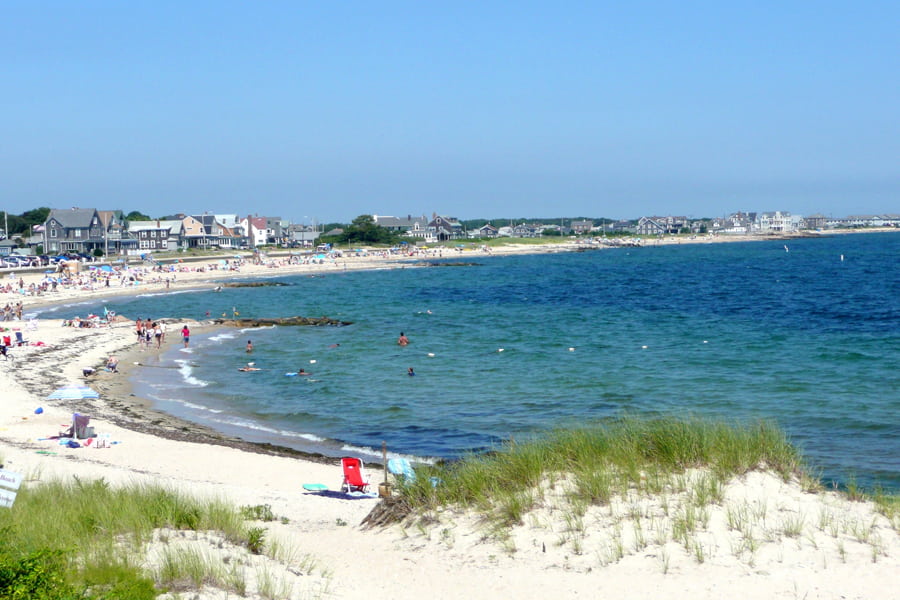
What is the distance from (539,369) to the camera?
2989 cm

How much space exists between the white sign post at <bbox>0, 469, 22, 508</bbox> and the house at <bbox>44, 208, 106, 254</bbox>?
345 feet

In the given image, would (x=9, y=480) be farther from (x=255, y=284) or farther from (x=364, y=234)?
(x=364, y=234)

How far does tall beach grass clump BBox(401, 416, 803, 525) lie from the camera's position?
34.6ft

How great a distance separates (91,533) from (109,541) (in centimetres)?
55

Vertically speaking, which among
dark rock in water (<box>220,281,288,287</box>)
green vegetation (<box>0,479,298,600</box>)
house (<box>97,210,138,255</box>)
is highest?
house (<box>97,210,138,255</box>)

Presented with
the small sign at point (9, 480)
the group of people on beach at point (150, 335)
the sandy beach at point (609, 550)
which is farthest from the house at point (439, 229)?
the small sign at point (9, 480)

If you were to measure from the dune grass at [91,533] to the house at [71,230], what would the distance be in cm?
10256

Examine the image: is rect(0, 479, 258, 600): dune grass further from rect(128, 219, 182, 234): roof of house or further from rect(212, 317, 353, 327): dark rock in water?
rect(128, 219, 182, 234): roof of house

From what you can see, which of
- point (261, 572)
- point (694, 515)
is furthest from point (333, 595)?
point (694, 515)

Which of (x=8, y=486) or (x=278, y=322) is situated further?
(x=278, y=322)

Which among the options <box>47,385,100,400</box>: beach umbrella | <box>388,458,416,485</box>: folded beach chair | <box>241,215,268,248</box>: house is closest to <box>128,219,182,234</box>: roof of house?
<box>241,215,268,248</box>: house

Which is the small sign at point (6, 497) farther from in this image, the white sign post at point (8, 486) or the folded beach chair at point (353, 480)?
the folded beach chair at point (353, 480)

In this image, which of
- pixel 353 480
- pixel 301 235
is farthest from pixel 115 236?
pixel 353 480

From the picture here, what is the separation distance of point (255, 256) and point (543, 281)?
161ft
